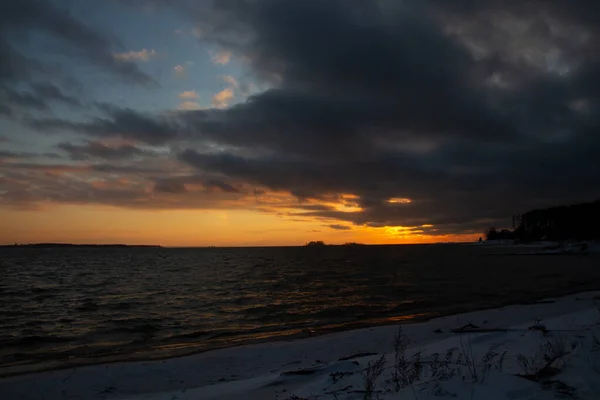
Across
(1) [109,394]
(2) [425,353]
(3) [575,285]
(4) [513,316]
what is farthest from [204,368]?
(3) [575,285]

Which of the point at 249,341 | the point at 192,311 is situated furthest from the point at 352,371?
the point at 192,311

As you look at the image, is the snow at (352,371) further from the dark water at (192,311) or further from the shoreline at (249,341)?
the dark water at (192,311)

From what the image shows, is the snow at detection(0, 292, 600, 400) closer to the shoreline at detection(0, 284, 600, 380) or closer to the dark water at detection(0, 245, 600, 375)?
the shoreline at detection(0, 284, 600, 380)

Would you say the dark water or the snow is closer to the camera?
the snow

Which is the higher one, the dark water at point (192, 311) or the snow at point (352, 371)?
the snow at point (352, 371)

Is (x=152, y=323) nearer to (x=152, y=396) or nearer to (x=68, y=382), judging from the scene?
(x=68, y=382)

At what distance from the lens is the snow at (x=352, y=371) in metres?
5.96

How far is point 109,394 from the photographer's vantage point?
30.7 feet

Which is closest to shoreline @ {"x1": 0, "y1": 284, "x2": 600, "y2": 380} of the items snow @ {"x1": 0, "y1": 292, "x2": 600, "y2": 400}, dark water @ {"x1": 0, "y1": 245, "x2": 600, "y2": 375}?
dark water @ {"x1": 0, "y1": 245, "x2": 600, "y2": 375}

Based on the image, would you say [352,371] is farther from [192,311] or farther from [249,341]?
[192,311]

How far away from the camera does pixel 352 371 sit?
8812 mm

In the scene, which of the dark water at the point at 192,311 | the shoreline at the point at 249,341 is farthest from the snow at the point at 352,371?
the dark water at the point at 192,311

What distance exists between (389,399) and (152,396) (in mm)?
5486

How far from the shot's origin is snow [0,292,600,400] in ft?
19.5
